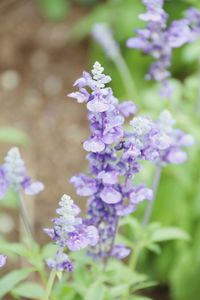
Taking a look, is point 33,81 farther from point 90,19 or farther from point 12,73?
point 90,19

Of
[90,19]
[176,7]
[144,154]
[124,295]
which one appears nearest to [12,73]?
[90,19]

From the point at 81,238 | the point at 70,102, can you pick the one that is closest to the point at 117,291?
the point at 81,238

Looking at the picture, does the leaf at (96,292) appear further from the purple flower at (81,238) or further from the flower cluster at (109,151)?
the purple flower at (81,238)

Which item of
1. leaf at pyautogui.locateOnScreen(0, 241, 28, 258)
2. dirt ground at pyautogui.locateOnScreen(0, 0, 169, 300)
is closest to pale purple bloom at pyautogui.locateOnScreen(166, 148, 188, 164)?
leaf at pyautogui.locateOnScreen(0, 241, 28, 258)

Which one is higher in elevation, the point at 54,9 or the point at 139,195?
the point at 54,9

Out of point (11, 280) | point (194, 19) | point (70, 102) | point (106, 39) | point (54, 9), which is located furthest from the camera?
point (54, 9)

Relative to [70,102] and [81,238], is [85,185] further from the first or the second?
[70,102]

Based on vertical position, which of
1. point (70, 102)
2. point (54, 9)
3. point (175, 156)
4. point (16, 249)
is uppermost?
point (54, 9)

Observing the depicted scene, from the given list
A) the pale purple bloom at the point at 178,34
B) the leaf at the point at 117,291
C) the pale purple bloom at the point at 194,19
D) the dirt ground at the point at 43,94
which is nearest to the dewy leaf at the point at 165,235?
the leaf at the point at 117,291
